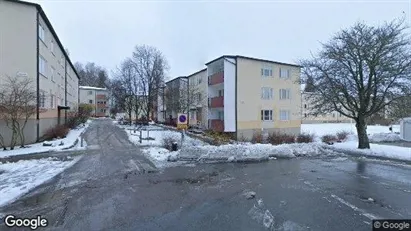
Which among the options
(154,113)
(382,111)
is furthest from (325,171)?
(154,113)

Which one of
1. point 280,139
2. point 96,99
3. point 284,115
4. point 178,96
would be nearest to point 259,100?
point 284,115

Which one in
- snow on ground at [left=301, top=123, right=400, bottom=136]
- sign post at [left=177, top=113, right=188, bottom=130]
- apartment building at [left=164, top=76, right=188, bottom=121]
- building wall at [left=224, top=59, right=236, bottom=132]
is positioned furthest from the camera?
apartment building at [left=164, top=76, right=188, bottom=121]

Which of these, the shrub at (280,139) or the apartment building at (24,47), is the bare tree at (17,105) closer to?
the apartment building at (24,47)

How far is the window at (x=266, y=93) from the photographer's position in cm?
3677

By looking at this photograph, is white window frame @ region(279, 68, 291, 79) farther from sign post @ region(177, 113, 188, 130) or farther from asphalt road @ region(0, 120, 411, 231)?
asphalt road @ region(0, 120, 411, 231)

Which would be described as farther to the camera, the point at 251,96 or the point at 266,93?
the point at 266,93

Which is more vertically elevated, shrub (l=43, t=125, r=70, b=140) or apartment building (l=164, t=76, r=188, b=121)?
apartment building (l=164, t=76, r=188, b=121)

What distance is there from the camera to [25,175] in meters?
11.5

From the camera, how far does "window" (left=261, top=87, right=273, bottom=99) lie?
3677cm

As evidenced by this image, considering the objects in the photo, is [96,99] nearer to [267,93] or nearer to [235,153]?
[267,93]

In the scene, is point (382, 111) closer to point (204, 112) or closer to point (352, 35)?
point (352, 35)

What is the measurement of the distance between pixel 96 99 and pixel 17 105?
86.3 meters

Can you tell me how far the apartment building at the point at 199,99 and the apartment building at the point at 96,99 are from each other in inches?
2337

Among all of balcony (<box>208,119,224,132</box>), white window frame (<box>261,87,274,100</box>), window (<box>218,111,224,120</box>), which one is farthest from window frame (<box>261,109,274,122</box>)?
balcony (<box>208,119,224,132</box>)
